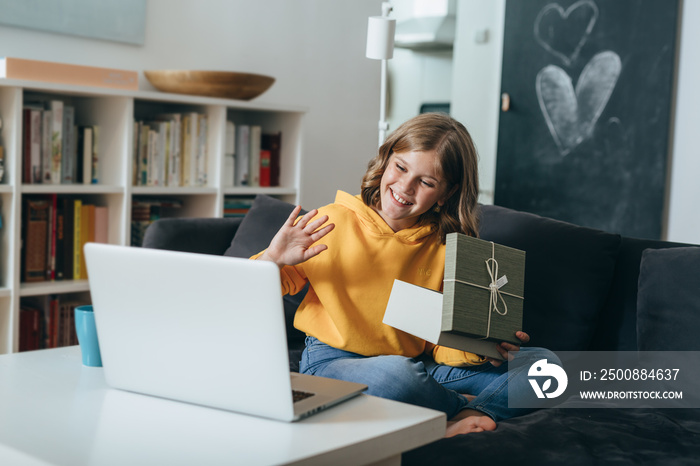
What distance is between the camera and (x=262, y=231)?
2.02 m

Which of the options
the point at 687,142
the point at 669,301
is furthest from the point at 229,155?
the point at 687,142

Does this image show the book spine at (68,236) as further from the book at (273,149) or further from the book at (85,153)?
the book at (273,149)

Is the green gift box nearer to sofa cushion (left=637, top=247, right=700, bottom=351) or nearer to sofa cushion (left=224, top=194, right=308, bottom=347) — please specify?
sofa cushion (left=637, top=247, right=700, bottom=351)

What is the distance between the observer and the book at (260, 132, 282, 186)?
3119mm

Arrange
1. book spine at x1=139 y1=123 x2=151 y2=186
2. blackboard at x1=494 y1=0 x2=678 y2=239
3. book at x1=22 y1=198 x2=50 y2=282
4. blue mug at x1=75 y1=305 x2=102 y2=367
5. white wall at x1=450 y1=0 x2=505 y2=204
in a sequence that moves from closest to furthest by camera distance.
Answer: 1. blue mug at x1=75 y1=305 x2=102 y2=367
2. book at x1=22 y1=198 x2=50 y2=282
3. book spine at x1=139 y1=123 x2=151 y2=186
4. blackboard at x1=494 y1=0 x2=678 y2=239
5. white wall at x1=450 y1=0 x2=505 y2=204

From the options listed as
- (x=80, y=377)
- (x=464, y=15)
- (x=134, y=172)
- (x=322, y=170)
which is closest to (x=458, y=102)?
(x=464, y=15)

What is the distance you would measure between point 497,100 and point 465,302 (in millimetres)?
2891

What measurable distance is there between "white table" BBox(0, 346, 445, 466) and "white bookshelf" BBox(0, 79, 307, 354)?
4.53ft

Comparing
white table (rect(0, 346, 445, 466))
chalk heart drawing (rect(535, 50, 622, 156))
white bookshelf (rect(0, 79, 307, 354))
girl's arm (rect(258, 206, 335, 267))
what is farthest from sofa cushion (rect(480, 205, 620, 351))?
chalk heart drawing (rect(535, 50, 622, 156))

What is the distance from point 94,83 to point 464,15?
8.14 ft

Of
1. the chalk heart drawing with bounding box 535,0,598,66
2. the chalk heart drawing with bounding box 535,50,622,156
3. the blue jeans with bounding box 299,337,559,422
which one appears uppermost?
the chalk heart drawing with bounding box 535,0,598,66

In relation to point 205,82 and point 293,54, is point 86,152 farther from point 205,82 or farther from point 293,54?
point 293,54

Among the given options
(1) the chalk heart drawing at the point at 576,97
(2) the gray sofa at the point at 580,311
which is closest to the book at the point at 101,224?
(2) the gray sofa at the point at 580,311

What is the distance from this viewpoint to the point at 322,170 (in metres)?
3.61
